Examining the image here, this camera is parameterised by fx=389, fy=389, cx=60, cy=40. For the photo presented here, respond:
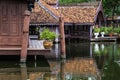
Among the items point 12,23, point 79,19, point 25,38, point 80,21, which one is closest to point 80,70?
point 25,38

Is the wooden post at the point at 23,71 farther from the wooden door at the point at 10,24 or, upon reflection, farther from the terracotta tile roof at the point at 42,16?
the terracotta tile roof at the point at 42,16

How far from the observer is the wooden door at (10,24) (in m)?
24.0

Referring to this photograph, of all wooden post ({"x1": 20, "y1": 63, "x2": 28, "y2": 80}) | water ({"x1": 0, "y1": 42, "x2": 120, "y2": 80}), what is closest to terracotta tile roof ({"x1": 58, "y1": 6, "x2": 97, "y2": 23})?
water ({"x1": 0, "y1": 42, "x2": 120, "y2": 80})

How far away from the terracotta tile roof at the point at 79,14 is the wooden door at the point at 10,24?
27313mm

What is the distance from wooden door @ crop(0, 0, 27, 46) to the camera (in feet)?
78.8

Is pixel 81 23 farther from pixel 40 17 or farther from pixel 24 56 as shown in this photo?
pixel 24 56

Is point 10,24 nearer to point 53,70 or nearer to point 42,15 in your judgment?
point 53,70

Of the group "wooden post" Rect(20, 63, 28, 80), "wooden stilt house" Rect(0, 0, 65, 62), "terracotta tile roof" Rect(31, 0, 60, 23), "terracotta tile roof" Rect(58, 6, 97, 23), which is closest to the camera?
"wooden post" Rect(20, 63, 28, 80)

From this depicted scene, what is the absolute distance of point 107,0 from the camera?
70.3 metres

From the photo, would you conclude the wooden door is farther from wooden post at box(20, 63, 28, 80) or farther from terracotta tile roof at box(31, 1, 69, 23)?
terracotta tile roof at box(31, 1, 69, 23)

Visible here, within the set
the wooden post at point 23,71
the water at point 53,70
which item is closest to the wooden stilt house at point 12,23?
the water at point 53,70

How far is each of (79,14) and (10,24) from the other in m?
31.0

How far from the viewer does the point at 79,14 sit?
5441 centimetres

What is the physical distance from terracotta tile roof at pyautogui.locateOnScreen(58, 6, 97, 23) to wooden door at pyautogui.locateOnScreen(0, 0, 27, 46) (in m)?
27.3
